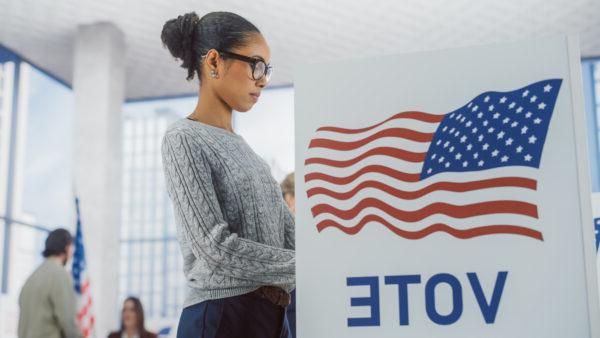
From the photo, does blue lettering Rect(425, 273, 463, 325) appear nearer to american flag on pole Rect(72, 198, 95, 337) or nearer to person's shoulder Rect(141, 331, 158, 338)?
person's shoulder Rect(141, 331, 158, 338)

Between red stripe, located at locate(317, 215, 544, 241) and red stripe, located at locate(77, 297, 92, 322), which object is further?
red stripe, located at locate(77, 297, 92, 322)

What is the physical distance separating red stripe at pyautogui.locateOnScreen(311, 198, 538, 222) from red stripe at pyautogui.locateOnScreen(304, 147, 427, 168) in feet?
0.21

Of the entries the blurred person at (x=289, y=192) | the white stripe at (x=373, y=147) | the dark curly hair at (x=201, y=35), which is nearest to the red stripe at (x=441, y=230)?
the white stripe at (x=373, y=147)

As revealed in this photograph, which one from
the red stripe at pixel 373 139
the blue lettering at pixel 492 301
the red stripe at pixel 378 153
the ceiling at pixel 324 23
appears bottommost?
the blue lettering at pixel 492 301

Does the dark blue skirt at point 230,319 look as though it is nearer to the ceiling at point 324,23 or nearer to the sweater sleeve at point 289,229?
the sweater sleeve at point 289,229

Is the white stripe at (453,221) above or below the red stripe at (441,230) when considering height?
above

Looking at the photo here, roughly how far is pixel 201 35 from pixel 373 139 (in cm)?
52

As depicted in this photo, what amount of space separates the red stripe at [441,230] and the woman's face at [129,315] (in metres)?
5.08

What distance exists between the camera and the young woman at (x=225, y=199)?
131 centimetres

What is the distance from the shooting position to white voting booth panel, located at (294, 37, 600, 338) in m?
1.06

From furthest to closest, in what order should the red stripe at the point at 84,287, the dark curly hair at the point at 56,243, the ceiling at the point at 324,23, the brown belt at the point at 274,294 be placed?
the ceiling at the point at 324,23 → the red stripe at the point at 84,287 → the dark curly hair at the point at 56,243 → the brown belt at the point at 274,294

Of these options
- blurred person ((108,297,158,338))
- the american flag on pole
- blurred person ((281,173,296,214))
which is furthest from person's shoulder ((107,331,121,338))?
blurred person ((281,173,296,214))

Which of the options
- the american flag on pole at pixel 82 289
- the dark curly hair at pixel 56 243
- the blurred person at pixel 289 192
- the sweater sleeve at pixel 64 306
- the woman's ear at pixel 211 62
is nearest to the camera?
the woman's ear at pixel 211 62

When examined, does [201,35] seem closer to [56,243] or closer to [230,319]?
[230,319]
